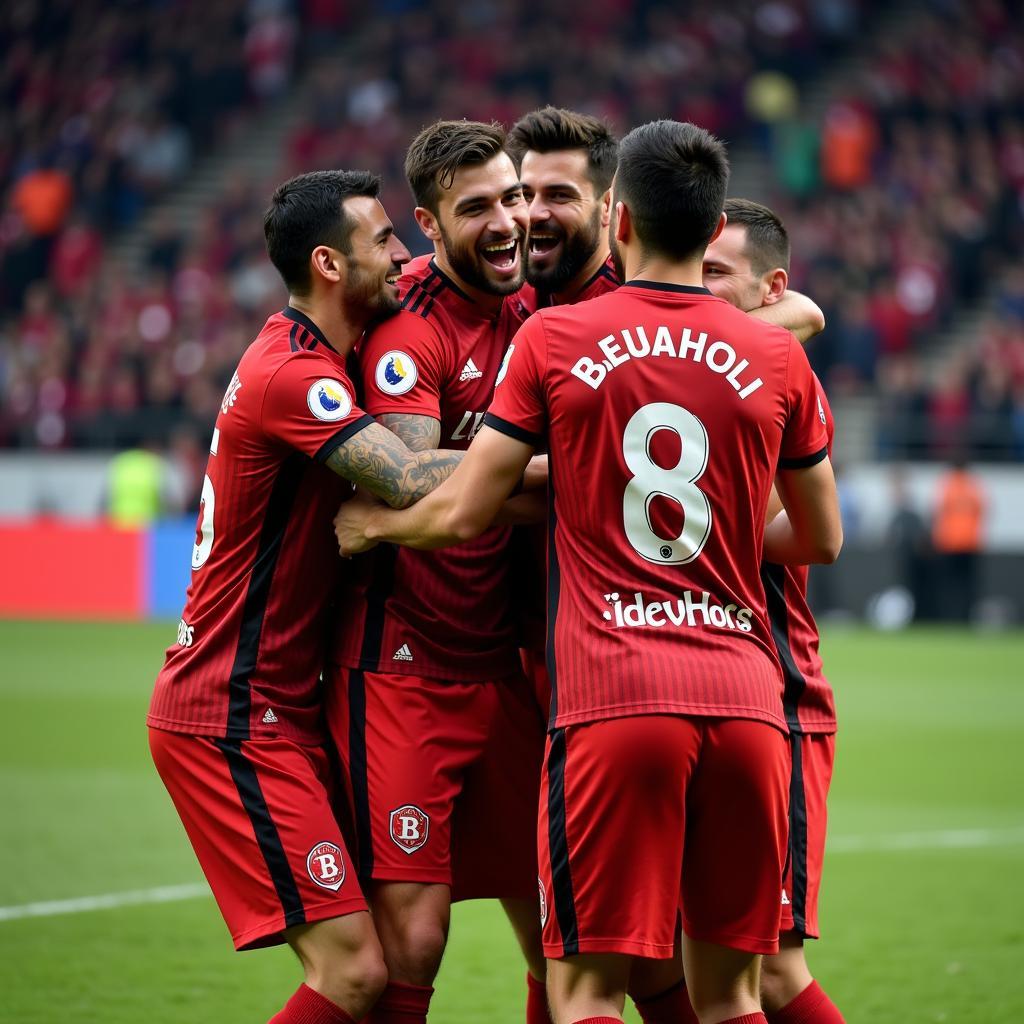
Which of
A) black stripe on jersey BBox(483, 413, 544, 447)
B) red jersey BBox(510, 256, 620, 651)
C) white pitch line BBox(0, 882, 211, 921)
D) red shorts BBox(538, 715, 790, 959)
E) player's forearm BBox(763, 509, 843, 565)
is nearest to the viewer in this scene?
red shorts BBox(538, 715, 790, 959)

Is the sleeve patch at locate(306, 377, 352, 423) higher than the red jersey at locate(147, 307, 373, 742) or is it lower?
higher

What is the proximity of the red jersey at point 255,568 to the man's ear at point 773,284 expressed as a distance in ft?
4.12

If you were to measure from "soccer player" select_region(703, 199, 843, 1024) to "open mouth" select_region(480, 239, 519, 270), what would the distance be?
565mm

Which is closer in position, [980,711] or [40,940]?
[40,940]

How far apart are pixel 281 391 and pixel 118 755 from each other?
304 inches

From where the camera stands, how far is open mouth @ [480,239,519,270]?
4.88 m

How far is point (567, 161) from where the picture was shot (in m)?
5.27

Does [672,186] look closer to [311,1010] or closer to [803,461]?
[803,461]

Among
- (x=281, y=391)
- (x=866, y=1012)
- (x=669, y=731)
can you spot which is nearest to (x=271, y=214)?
(x=281, y=391)

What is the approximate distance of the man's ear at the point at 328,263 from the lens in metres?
4.74

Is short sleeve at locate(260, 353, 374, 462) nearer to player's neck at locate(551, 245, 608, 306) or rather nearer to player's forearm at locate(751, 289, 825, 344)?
player's neck at locate(551, 245, 608, 306)

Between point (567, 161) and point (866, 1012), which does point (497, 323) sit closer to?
point (567, 161)

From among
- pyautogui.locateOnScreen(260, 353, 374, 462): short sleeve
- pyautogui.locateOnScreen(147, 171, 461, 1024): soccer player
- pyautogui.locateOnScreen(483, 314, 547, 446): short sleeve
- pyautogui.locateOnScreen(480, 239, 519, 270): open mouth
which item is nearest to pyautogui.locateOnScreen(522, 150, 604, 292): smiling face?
pyautogui.locateOnScreen(480, 239, 519, 270): open mouth

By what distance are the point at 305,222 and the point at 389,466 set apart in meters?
0.79
